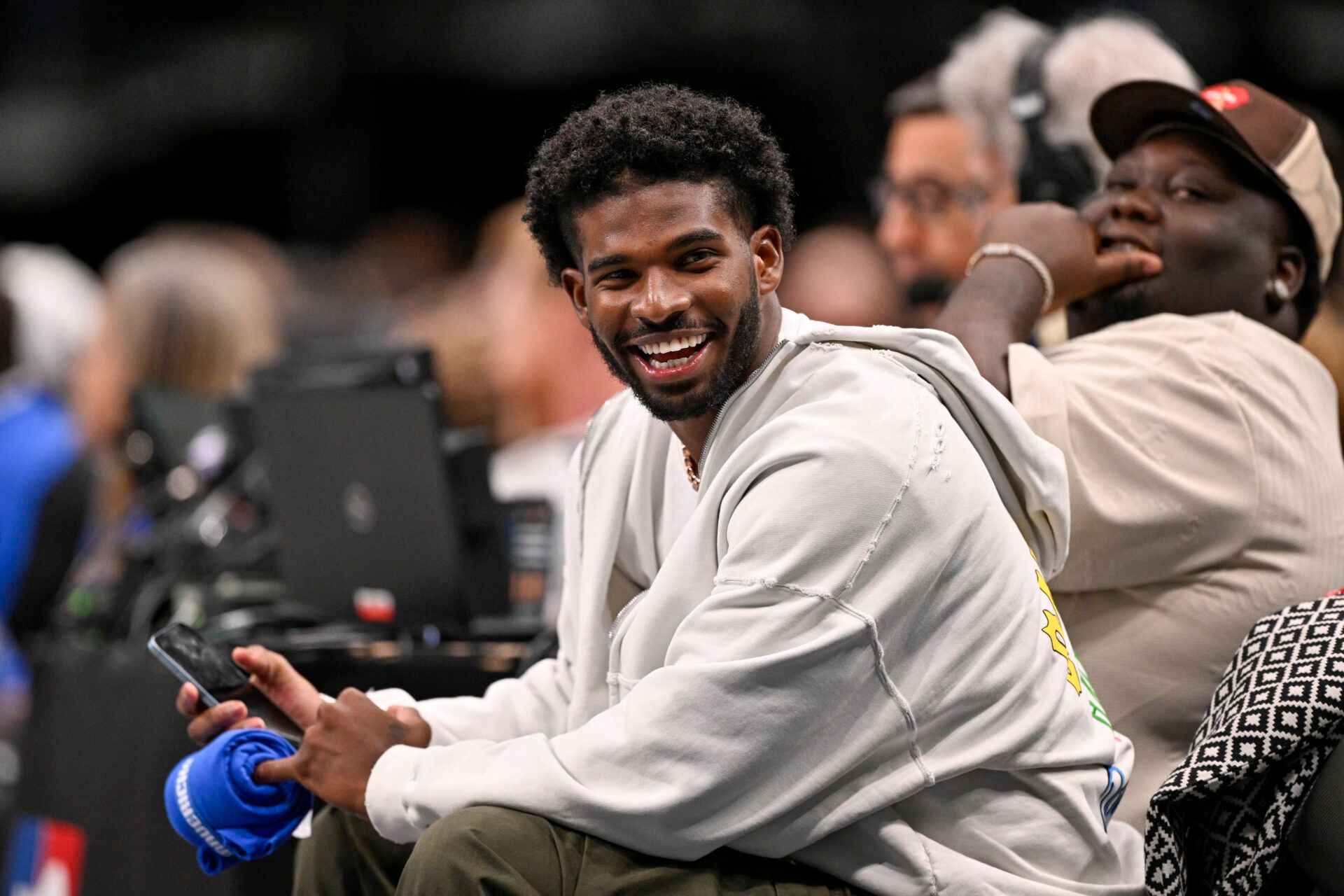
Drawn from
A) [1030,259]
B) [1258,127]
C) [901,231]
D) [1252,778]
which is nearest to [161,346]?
[901,231]

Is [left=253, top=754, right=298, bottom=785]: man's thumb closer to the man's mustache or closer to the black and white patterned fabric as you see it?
the man's mustache

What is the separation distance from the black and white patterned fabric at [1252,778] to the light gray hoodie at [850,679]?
0.08 m

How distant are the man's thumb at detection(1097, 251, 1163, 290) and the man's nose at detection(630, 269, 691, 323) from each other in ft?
2.84

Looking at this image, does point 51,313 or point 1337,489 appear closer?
point 1337,489

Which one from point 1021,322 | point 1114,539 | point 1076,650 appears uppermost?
point 1021,322

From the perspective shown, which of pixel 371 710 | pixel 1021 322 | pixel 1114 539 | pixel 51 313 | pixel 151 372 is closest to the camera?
pixel 371 710

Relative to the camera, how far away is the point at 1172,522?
1979 millimetres

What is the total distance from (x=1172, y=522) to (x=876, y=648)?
0.67 meters

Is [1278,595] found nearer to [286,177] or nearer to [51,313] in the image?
[51,313]

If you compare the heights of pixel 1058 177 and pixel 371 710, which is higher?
pixel 1058 177

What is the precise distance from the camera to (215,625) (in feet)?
9.89

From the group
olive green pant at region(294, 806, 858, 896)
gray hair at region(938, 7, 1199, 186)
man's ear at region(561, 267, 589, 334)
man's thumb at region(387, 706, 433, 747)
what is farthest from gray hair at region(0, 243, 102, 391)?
olive green pant at region(294, 806, 858, 896)

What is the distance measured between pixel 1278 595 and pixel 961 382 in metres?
0.66

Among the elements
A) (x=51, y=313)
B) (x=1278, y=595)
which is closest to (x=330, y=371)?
(x=1278, y=595)
